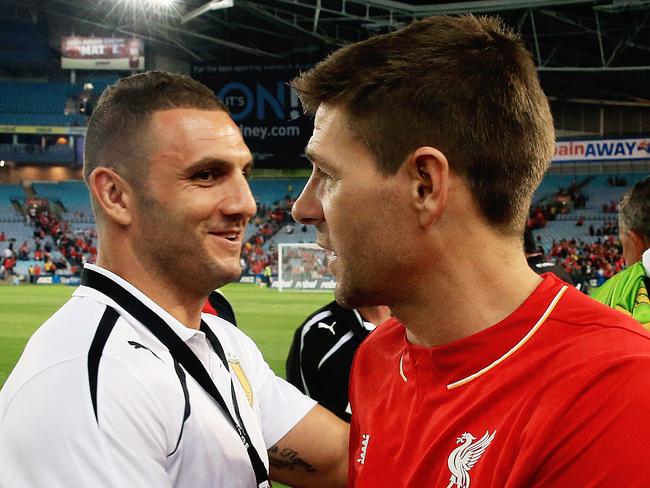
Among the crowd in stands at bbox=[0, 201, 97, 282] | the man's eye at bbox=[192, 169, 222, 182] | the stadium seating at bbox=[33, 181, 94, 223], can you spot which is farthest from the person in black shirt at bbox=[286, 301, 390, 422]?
the stadium seating at bbox=[33, 181, 94, 223]

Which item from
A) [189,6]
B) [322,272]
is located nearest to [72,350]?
[322,272]

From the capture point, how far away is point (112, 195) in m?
2.25

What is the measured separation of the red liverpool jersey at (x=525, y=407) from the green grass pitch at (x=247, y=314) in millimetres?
8487

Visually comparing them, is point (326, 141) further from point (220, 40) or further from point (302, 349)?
point (220, 40)

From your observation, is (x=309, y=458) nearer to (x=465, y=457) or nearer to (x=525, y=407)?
(x=465, y=457)

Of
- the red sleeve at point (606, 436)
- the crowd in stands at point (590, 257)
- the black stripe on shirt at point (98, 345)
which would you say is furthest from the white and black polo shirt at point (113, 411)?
the crowd in stands at point (590, 257)

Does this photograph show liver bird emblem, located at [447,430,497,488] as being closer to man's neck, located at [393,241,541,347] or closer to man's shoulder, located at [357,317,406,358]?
man's neck, located at [393,241,541,347]

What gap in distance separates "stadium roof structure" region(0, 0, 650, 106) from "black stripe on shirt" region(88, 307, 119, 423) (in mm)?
20380

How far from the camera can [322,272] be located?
82.3 ft

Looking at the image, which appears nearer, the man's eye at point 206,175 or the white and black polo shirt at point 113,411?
the white and black polo shirt at point 113,411

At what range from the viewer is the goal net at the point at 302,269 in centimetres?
2481

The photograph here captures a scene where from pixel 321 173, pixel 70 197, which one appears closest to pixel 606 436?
pixel 321 173

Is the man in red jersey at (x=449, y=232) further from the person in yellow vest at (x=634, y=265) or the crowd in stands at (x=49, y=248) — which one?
the crowd in stands at (x=49, y=248)

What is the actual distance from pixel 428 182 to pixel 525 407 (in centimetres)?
46
